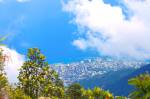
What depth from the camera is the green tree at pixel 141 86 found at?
90863 millimetres

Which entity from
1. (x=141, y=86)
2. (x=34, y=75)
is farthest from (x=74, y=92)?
(x=141, y=86)

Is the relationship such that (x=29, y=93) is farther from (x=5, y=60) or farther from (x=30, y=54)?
(x=5, y=60)

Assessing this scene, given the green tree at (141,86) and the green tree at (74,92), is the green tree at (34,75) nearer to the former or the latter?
the green tree at (141,86)

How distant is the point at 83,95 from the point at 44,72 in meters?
66.0

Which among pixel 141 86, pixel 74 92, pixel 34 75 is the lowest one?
pixel 141 86

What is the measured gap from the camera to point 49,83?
456 ft

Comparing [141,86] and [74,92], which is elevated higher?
[74,92]

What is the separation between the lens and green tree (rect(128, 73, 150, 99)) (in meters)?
90.9

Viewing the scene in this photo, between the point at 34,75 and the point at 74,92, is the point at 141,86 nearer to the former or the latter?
the point at 34,75

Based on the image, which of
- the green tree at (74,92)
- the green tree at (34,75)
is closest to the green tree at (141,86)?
the green tree at (34,75)

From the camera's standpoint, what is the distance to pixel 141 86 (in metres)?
93.1

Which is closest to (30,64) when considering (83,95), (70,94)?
(70,94)

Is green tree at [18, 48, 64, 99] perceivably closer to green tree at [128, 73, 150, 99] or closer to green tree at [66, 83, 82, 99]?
green tree at [128, 73, 150, 99]

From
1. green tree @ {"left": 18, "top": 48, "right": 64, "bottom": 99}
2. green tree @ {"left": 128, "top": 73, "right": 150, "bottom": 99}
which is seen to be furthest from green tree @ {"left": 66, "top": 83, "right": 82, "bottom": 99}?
green tree @ {"left": 128, "top": 73, "right": 150, "bottom": 99}
